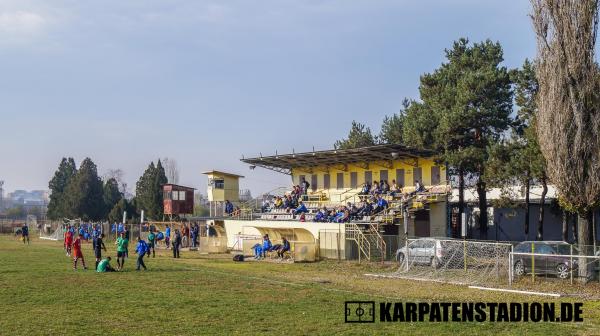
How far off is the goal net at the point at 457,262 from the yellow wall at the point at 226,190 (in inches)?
1068

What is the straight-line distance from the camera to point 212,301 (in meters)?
18.1

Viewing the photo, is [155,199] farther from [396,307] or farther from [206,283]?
[396,307]

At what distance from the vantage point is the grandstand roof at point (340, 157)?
139 feet

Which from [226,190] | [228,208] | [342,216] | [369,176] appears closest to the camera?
[342,216]

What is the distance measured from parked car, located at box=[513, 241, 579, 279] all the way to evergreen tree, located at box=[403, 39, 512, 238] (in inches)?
619

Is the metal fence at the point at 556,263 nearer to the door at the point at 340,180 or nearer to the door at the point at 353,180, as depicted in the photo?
the door at the point at 353,180

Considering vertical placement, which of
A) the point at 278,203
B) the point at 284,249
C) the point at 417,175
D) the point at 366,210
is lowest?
the point at 284,249

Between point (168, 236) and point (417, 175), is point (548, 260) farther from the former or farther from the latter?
point (168, 236)

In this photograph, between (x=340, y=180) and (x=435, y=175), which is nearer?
(x=435, y=175)

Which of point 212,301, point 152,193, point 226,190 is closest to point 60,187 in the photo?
point 152,193

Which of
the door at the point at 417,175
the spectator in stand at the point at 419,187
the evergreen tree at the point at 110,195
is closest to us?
the spectator in stand at the point at 419,187

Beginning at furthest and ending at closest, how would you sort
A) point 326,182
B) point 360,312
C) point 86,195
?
1. point 86,195
2. point 326,182
3. point 360,312

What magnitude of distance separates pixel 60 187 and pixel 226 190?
50.8 m

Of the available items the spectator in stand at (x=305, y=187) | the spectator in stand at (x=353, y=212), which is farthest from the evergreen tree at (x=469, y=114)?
the spectator in stand at (x=305, y=187)
